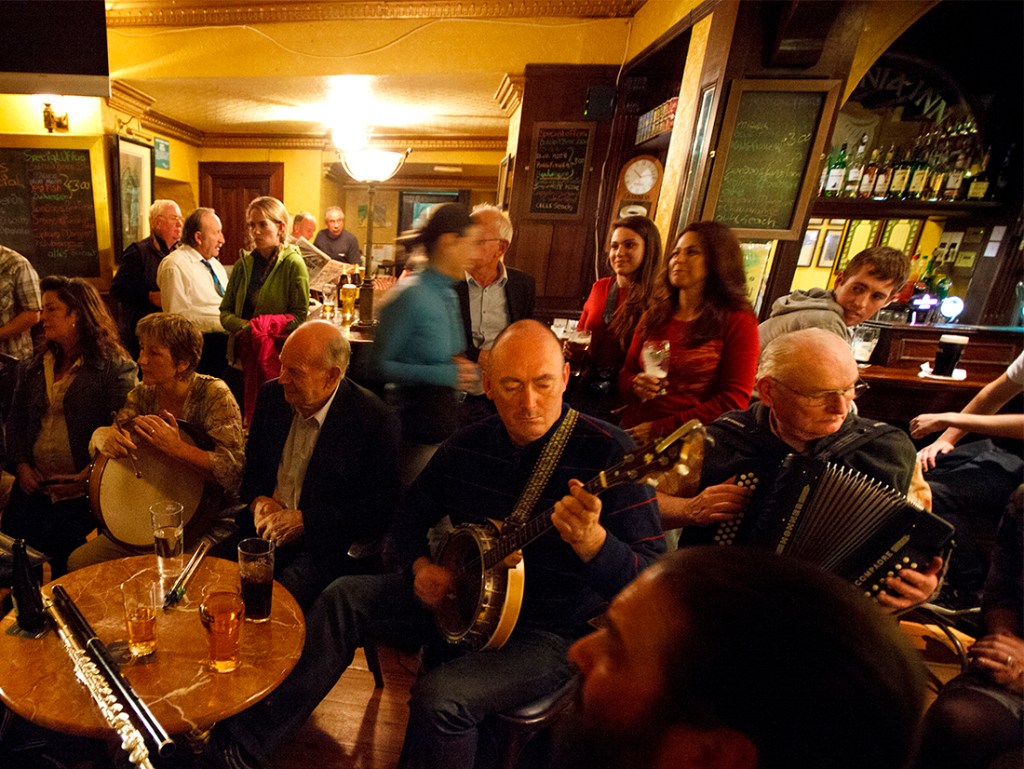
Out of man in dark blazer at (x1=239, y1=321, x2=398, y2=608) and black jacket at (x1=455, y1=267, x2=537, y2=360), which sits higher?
black jacket at (x1=455, y1=267, x2=537, y2=360)

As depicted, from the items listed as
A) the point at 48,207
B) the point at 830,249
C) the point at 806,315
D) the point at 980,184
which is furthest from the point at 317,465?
the point at 48,207

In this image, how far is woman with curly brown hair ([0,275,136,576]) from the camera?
216 cm

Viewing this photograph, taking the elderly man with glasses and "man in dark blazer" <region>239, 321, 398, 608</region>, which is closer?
the elderly man with glasses

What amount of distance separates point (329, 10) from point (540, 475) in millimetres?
5176

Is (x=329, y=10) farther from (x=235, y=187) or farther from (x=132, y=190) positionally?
(x=235, y=187)

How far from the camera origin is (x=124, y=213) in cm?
561

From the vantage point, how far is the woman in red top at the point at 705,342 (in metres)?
2.06

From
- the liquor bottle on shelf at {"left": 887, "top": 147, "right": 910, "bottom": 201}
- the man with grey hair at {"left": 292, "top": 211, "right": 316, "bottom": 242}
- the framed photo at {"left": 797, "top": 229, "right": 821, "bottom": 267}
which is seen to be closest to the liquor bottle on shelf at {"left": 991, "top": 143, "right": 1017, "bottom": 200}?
the liquor bottle on shelf at {"left": 887, "top": 147, "right": 910, "bottom": 201}

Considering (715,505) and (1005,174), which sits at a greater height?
(1005,174)

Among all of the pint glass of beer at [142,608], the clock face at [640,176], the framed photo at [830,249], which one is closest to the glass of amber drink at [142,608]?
the pint glass of beer at [142,608]

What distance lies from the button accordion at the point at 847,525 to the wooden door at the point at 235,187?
9320mm

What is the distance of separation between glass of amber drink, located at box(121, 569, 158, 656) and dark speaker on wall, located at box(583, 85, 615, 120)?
4.48 m

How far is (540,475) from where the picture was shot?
1.50 meters

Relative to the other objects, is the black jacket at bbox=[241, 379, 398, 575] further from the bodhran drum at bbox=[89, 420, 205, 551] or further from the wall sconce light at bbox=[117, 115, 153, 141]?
the wall sconce light at bbox=[117, 115, 153, 141]
